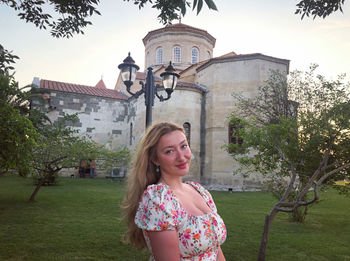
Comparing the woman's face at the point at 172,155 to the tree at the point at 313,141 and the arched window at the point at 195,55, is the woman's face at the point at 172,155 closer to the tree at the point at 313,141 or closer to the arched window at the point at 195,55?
the tree at the point at 313,141

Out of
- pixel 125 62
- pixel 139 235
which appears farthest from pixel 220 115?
pixel 139 235

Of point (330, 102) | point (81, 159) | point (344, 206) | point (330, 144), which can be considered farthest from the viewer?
point (344, 206)

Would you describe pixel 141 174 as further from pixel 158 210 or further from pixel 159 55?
pixel 159 55

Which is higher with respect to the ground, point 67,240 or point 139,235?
point 139,235

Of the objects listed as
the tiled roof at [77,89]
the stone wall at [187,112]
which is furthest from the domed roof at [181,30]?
the stone wall at [187,112]

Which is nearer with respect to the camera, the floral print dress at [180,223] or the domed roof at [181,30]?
the floral print dress at [180,223]

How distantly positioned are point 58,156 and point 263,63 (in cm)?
1365

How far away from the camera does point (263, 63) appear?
1698 cm

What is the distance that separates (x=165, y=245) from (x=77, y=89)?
75.2 feet

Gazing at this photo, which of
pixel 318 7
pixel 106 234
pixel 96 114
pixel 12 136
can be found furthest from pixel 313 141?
pixel 96 114

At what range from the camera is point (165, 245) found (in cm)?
159

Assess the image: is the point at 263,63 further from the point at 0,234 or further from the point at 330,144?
the point at 0,234

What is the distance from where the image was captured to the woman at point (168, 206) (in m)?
1.63

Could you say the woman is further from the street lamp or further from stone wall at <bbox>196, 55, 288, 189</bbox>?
stone wall at <bbox>196, 55, 288, 189</bbox>
